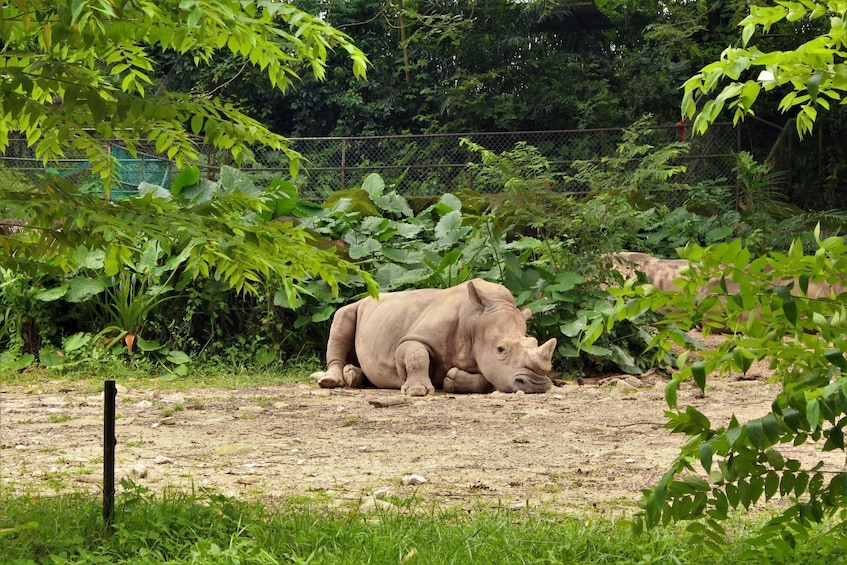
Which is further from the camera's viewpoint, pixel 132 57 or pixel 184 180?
pixel 184 180

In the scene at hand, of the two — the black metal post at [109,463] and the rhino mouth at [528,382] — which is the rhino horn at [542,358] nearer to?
the rhino mouth at [528,382]

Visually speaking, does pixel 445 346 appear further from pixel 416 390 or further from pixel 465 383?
pixel 416 390

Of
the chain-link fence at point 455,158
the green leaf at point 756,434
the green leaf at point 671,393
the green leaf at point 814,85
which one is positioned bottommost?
the green leaf at point 756,434

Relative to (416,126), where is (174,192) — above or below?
below

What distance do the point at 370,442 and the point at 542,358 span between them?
261 cm

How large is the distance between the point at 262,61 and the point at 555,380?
678 centimetres

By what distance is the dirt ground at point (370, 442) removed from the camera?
16.0 feet

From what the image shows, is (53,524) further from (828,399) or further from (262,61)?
(828,399)

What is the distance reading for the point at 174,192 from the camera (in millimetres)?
11859

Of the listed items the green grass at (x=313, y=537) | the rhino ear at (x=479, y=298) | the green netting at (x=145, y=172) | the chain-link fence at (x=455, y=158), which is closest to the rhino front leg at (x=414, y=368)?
the rhino ear at (x=479, y=298)

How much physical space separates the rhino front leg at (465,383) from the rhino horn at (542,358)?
0.60 metres

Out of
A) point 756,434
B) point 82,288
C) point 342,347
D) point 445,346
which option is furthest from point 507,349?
point 756,434

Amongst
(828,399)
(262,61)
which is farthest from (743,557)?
(262,61)

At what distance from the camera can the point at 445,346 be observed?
9133 mm
